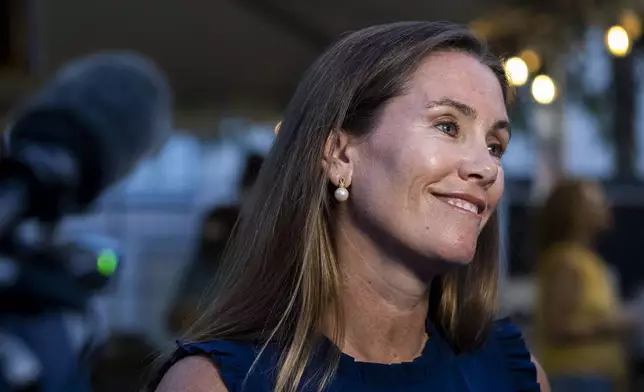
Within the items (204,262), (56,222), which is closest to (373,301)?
(56,222)

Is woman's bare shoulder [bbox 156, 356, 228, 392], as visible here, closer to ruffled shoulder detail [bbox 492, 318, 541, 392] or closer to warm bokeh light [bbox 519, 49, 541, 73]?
ruffled shoulder detail [bbox 492, 318, 541, 392]

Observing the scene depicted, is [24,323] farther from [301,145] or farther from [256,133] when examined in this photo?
[256,133]

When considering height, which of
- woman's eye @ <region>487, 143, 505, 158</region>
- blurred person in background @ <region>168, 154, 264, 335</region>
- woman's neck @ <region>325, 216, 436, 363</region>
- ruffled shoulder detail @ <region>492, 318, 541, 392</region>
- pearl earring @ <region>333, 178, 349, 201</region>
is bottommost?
blurred person in background @ <region>168, 154, 264, 335</region>

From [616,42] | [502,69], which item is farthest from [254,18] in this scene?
[502,69]

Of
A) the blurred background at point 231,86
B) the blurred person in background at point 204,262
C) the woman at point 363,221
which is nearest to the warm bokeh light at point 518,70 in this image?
the blurred background at point 231,86

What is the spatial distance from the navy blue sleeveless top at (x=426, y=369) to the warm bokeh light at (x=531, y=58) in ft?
10.6

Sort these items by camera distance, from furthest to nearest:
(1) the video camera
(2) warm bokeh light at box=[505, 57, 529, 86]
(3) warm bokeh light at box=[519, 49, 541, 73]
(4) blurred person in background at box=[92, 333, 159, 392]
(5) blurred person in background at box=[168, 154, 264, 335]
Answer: (3) warm bokeh light at box=[519, 49, 541, 73] → (2) warm bokeh light at box=[505, 57, 529, 86] → (4) blurred person in background at box=[92, 333, 159, 392] → (5) blurred person in background at box=[168, 154, 264, 335] → (1) the video camera

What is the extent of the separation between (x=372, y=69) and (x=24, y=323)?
2.05 feet

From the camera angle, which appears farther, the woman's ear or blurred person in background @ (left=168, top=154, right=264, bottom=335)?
blurred person in background @ (left=168, top=154, right=264, bottom=335)

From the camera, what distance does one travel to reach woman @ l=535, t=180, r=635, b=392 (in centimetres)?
439

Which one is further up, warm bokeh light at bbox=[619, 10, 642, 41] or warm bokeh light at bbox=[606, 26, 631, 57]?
warm bokeh light at bbox=[619, 10, 642, 41]

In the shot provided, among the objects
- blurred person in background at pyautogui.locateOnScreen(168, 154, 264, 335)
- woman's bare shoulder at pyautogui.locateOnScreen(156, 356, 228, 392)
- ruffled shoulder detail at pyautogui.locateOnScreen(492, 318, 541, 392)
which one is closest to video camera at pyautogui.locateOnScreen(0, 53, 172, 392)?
woman's bare shoulder at pyautogui.locateOnScreen(156, 356, 228, 392)

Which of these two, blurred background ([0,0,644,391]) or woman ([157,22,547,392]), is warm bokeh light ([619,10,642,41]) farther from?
woman ([157,22,547,392])

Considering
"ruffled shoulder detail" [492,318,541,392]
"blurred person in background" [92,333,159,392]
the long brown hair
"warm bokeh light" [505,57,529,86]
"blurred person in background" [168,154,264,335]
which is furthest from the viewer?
"warm bokeh light" [505,57,529,86]
